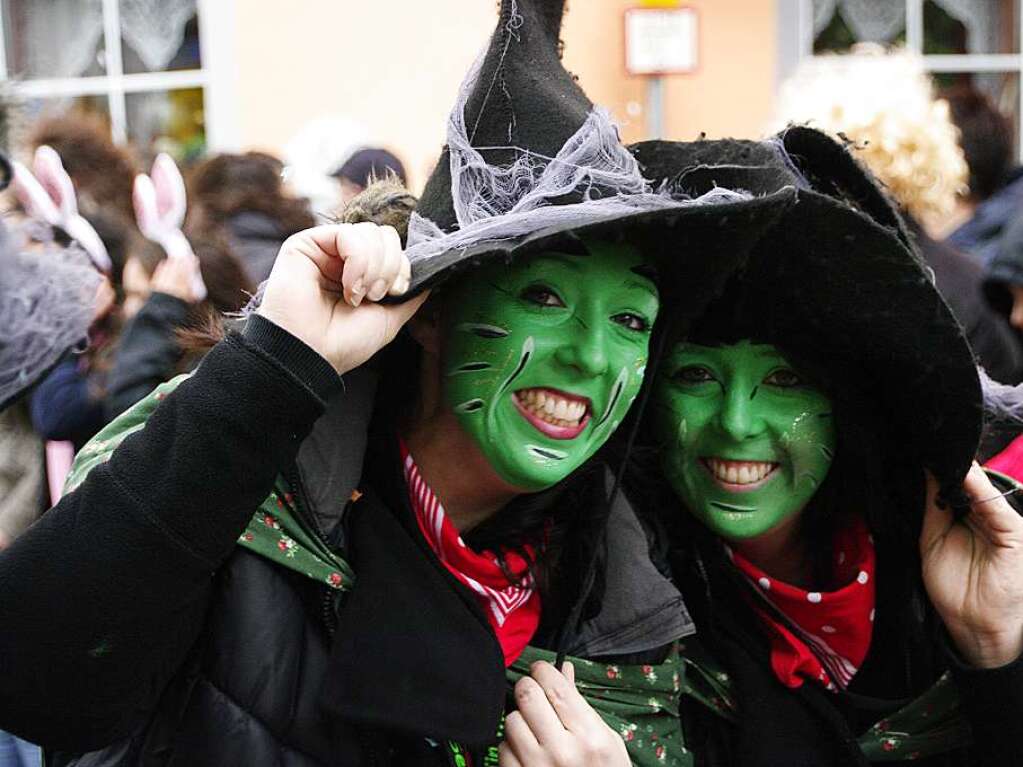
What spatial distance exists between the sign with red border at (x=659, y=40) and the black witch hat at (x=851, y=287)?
429cm

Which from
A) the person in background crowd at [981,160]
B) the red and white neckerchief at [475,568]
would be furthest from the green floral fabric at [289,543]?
the person in background crowd at [981,160]

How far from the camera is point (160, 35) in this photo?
696 cm

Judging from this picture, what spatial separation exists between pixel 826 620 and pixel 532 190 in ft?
2.53

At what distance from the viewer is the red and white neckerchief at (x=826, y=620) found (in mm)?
1958

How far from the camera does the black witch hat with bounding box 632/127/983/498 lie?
176cm

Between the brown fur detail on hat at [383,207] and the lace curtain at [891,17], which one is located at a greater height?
the lace curtain at [891,17]

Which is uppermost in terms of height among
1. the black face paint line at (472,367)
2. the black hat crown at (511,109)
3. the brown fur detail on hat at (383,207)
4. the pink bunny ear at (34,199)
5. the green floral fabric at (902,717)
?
the black hat crown at (511,109)

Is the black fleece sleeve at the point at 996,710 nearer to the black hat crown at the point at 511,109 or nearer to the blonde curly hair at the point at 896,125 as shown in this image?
the black hat crown at the point at 511,109

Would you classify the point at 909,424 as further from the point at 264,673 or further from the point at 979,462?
the point at 264,673

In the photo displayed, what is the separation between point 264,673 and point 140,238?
202 cm

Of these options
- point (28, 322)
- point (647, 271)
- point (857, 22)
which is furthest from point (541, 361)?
point (857, 22)

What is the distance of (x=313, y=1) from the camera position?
637 cm

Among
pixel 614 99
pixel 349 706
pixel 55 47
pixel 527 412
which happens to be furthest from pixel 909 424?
pixel 55 47

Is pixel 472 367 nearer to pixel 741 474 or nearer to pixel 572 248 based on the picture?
pixel 572 248
